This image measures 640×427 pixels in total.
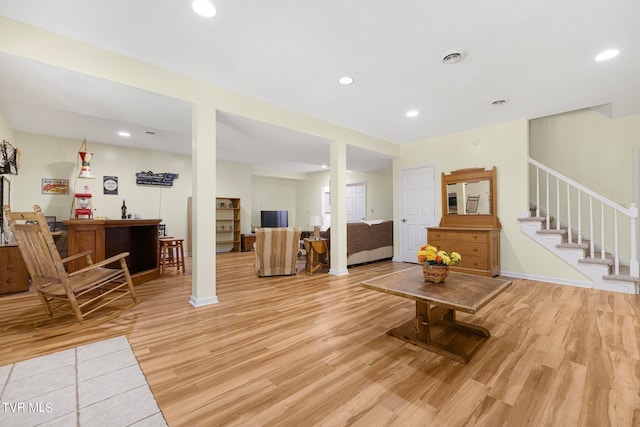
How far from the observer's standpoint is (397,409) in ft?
4.52

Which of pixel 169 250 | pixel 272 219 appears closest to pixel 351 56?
pixel 169 250

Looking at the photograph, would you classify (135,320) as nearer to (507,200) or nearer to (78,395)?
(78,395)

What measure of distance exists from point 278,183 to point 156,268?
651cm

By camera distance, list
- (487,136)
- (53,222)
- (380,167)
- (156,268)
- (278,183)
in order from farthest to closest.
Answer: (278,183) < (380,167) < (53,222) < (487,136) < (156,268)

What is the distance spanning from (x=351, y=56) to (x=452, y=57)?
104 centimetres

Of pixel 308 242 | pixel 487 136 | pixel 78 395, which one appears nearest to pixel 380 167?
pixel 487 136

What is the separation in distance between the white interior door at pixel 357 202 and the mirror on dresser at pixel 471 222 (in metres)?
3.40

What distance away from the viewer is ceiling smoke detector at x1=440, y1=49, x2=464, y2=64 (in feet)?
8.35

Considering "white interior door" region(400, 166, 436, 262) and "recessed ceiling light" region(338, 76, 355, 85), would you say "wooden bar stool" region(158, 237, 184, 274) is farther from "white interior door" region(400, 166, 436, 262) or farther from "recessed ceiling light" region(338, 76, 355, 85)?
"white interior door" region(400, 166, 436, 262)

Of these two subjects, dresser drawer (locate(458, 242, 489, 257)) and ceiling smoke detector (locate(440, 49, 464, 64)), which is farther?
dresser drawer (locate(458, 242, 489, 257))

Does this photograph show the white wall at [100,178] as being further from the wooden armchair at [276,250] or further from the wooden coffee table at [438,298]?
the wooden coffee table at [438,298]

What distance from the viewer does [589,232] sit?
13.8 ft

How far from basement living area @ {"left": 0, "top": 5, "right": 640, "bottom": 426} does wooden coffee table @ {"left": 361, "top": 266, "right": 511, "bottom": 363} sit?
22 millimetres

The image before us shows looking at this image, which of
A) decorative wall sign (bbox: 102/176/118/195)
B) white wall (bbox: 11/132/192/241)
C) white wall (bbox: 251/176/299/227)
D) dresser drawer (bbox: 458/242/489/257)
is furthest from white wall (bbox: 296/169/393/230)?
decorative wall sign (bbox: 102/176/118/195)
